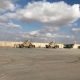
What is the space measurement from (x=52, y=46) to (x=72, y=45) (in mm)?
23168

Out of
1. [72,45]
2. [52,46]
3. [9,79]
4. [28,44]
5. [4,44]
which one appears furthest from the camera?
[72,45]

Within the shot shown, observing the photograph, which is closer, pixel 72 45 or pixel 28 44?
pixel 28 44

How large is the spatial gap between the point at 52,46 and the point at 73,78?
8078 cm

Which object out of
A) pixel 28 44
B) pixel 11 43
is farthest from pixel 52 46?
pixel 11 43

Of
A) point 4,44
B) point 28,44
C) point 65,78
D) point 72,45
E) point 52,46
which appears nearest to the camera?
point 65,78

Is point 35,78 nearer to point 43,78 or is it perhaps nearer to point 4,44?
point 43,78

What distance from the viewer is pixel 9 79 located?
11359 mm

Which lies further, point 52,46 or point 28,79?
point 52,46

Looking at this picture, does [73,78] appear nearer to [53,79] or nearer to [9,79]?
[53,79]

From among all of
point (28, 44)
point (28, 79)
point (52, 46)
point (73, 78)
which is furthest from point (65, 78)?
point (52, 46)

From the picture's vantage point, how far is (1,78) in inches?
456

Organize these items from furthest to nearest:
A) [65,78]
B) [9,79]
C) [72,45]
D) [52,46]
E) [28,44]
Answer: [72,45] → [52,46] → [28,44] → [65,78] → [9,79]

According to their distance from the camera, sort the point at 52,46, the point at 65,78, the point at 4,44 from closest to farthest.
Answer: the point at 65,78, the point at 52,46, the point at 4,44

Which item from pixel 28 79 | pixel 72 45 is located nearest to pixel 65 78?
pixel 28 79
